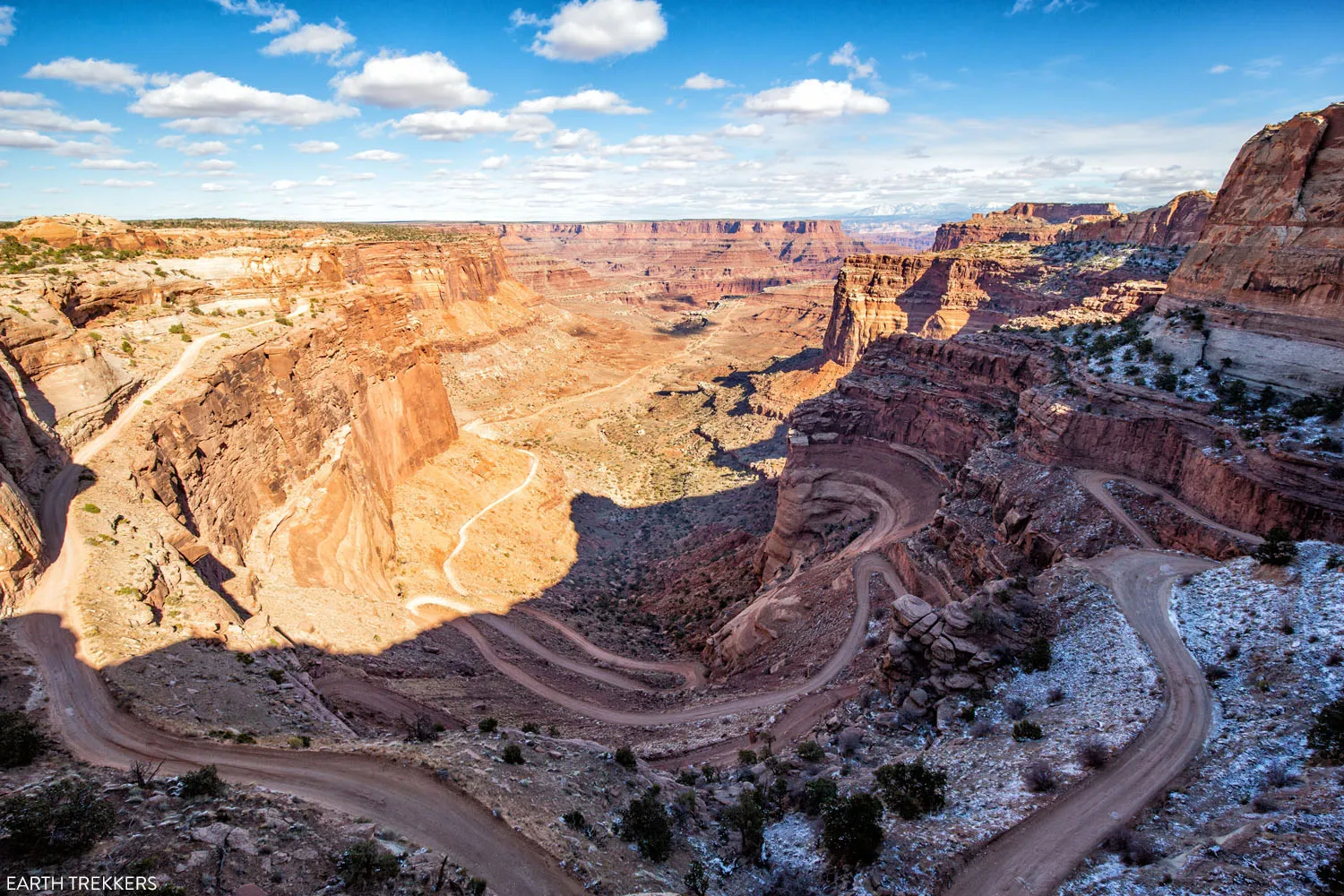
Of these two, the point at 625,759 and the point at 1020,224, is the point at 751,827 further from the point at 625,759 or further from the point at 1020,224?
the point at 1020,224

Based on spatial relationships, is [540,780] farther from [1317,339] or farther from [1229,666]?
[1317,339]

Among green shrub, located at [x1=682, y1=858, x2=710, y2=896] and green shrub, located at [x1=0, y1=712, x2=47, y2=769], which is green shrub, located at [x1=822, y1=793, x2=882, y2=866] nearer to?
green shrub, located at [x1=682, y1=858, x2=710, y2=896]

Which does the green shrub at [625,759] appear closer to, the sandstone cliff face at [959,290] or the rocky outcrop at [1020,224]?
the sandstone cliff face at [959,290]

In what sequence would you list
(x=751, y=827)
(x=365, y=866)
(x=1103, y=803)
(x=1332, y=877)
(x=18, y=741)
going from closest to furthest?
(x=1332, y=877), (x=365, y=866), (x=18, y=741), (x=1103, y=803), (x=751, y=827)

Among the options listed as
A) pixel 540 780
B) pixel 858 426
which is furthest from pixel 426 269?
pixel 540 780

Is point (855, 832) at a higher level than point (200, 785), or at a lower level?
lower

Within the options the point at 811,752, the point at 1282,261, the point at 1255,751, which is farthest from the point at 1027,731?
the point at 1282,261
